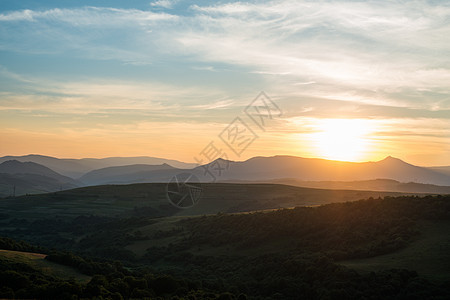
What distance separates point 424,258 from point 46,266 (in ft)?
118

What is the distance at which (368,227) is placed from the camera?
47.5m

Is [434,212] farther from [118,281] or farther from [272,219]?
[118,281]

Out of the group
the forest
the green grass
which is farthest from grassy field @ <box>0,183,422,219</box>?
the green grass

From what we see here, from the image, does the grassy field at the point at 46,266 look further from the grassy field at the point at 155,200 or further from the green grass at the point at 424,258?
the grassy field at the point at 155,200

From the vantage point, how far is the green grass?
3177 centimetres

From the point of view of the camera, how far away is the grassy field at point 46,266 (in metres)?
32.4

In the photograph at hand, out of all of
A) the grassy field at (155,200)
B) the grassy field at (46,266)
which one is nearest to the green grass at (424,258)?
the grassy field at (46,266)

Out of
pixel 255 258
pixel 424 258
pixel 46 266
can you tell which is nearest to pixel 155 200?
pixel 255 258

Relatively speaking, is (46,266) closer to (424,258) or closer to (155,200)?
(424,258)

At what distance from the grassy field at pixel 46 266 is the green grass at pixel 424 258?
88.4 ft

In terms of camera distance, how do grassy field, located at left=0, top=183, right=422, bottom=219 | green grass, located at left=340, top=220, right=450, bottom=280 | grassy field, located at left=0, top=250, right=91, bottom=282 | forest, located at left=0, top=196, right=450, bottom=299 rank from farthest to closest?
grassy field, located at left=0, top=183, right=422, bottom=219
grassy field, located at left=0, top=250, right=91, bottom=282
green grass, located at left=340, top=220, right=450, bottom=280
forest, located at left=0, top=196, right=450, bottom=299

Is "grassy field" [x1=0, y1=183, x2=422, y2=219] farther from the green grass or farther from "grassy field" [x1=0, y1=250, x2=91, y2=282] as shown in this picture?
"grassy field" [x1=0, y1=250, x2=91, y2=282]

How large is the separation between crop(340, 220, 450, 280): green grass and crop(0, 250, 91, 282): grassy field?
26.9m

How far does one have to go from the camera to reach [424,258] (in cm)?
3481
